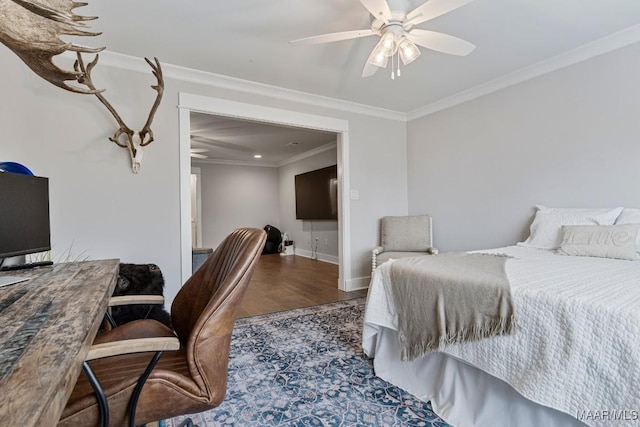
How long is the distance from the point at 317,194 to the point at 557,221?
14.4 ft

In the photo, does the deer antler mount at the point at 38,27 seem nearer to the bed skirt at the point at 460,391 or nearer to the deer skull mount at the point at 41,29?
the deer skull mount at the point at 41,29

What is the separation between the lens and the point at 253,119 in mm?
3469

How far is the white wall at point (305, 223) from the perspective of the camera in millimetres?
6488

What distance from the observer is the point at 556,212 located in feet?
9.35

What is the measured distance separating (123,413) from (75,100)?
2756mm

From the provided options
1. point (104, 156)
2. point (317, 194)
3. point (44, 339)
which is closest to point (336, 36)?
point (44, 339)

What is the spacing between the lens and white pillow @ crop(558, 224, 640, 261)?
7.07 feet

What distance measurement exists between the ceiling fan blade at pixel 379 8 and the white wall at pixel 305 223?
4284mm

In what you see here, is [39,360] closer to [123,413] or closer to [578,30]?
[123,413]

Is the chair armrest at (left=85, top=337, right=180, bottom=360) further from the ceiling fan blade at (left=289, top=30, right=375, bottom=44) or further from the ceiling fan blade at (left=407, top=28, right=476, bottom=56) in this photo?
the ceiling fan blade at (left=407, top=28, right=476, bottom=56)

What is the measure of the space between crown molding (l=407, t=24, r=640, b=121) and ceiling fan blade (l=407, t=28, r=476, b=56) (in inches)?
57.0

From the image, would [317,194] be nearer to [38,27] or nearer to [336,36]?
[336,36]

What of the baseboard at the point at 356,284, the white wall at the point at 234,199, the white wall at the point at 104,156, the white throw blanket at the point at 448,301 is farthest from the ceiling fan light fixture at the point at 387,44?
the white wall at the point at 234,199

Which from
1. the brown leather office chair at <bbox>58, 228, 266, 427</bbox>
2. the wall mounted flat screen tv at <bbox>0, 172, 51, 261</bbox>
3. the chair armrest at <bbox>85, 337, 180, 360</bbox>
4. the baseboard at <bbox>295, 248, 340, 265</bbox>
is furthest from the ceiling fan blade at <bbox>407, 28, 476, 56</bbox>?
the baseboard at <bbox>295, 248, 340, 265</bbox>
